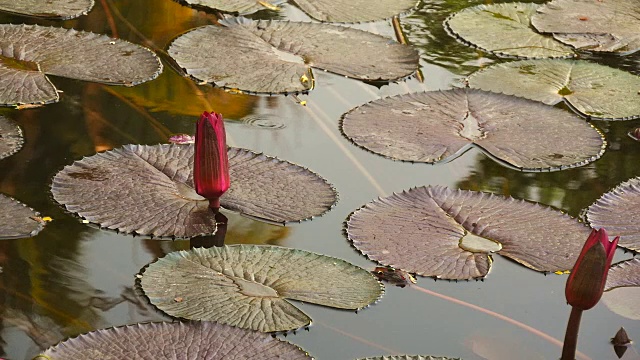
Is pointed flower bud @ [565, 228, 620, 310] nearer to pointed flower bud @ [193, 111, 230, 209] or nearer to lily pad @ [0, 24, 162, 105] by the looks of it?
pointed flower bud @ [193, 111, 230, 209]

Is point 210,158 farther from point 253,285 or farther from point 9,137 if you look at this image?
point 9,137

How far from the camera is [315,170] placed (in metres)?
3.06

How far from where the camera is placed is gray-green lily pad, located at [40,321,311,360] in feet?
6.61

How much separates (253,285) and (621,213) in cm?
118

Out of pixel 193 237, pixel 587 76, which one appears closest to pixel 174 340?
pixel 193 237

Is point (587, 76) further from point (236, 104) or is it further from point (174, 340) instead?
point (174, 340)

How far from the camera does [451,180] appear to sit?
307 cm

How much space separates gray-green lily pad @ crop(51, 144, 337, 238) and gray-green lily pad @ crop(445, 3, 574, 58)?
148cm

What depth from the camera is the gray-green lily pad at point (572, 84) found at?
3.60 m

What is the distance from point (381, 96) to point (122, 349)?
5.93ft

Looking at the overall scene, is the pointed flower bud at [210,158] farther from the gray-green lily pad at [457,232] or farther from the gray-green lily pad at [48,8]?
the gray-green lily pad at [48,8]

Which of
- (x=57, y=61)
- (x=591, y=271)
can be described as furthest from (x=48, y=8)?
(x=591, y=271)

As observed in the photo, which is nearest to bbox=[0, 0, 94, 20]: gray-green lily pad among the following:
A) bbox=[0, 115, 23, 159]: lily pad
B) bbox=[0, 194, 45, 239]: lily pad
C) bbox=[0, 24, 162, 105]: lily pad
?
bbox=[0, 24, 162, 105]: lily pad

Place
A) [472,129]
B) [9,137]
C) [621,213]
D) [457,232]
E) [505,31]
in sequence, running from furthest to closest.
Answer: [505,31], [472,129], [9,137], [621,213], [457,232]
